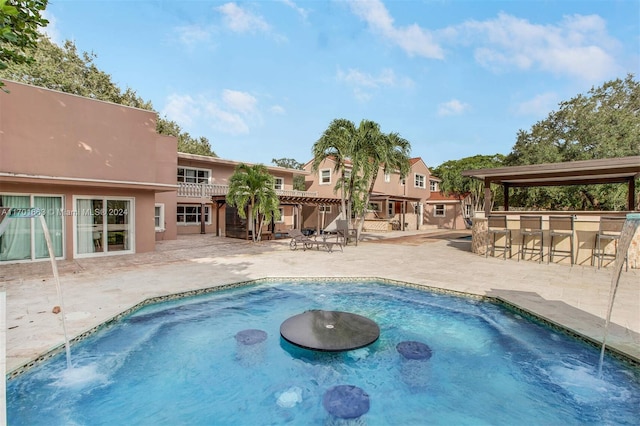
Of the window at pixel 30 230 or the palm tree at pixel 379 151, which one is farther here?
the palm tree at pixel 379 151

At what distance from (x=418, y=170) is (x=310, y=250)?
2208 centimetres

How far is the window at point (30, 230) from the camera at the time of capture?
32.4 ft

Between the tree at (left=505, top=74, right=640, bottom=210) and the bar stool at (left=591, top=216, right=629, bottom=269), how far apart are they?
13.8 meters

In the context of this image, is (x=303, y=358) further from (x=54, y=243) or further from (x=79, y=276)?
(x=54, y=243)

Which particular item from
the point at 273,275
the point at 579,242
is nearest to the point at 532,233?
the point at 579,242

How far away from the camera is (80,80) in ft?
83.8

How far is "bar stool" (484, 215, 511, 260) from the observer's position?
11.3 metres

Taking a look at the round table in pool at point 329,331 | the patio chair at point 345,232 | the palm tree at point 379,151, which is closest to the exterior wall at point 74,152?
the patio chair at point 345,232

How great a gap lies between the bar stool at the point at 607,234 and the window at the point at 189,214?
20.6m

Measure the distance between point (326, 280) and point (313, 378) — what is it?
13.5 feet

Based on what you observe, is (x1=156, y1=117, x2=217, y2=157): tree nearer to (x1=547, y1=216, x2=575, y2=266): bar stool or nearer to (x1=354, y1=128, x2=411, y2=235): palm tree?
(x1=354, y1=128, x2=411, y2=235): palm tree

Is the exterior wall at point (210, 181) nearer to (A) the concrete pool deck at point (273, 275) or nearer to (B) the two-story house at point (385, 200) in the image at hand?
(B) the two-story house at point (385, 200)

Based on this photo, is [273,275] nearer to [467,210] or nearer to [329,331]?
[329,331]

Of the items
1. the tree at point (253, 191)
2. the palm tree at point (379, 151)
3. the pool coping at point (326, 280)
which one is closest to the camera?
the pool coping at point (326, 280)
